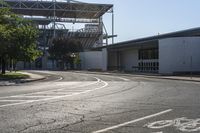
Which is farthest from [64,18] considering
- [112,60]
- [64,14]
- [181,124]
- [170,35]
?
[181,124]

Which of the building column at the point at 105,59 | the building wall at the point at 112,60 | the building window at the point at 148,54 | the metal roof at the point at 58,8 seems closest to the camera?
the building window at the point at 148,54

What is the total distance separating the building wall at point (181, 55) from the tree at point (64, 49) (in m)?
58.0

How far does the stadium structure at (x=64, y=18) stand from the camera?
119363mm

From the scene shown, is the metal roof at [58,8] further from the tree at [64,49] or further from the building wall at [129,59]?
the building wall at [129,59]

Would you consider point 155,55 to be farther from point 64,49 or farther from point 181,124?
point 181,124

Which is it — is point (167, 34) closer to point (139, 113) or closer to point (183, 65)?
point (183, 65)

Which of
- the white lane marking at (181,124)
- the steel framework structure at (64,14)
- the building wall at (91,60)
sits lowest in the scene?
the white lane marking at (181,124)

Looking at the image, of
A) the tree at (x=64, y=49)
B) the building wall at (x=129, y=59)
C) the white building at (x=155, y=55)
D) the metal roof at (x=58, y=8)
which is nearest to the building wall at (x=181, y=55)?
the white building at (x=155, y=55)

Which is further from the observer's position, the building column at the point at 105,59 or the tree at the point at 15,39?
the building column at the point at 105,59

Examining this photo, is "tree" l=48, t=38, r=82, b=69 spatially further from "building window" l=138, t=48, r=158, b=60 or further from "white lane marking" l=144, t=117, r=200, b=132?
"white lane marking" l=144, t=117, r=200, b=132

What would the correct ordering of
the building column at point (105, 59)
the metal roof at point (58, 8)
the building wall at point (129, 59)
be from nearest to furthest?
the building wall at point (129, 59), the building column at point (105, 59), the metal roof at point (58, 8)

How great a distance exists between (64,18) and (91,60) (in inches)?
955

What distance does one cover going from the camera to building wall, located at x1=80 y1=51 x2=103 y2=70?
346ft

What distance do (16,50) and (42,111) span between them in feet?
Result: 112
